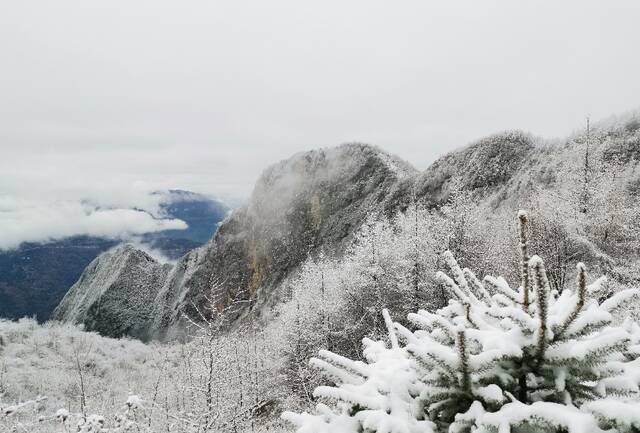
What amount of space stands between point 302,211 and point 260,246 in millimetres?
8395

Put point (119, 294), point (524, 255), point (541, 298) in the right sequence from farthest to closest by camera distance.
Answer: point (119, 294)
point (524, 255)
point (541, 298)

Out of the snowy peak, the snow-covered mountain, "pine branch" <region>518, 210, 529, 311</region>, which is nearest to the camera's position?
"pine branch" <region>518, 210, 529, 311</region>

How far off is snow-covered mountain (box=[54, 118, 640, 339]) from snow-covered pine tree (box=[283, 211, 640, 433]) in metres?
34.0

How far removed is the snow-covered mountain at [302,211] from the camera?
4288cm

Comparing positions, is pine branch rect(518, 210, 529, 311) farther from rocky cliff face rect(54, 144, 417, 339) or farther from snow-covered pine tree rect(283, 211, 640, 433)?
rocky cliff face rect(54, 144, 417, 339)

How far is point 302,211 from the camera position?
232ft

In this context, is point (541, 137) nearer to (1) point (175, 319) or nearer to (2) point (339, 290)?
(2) point (339, 290)

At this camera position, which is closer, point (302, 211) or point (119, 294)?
point (302, 211)

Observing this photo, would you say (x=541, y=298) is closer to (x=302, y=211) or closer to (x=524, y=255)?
(x=524, y=255)

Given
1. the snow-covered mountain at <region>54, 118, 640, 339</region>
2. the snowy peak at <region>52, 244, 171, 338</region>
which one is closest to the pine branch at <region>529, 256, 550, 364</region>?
the snow-covered mountain at <region>54, 118, 640, 339</region>

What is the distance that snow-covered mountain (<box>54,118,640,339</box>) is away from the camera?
141ft

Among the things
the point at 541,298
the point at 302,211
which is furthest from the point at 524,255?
the point at 302,211

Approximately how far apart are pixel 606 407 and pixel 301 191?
71.2 metres

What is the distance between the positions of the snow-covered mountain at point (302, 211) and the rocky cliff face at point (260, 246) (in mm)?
183
